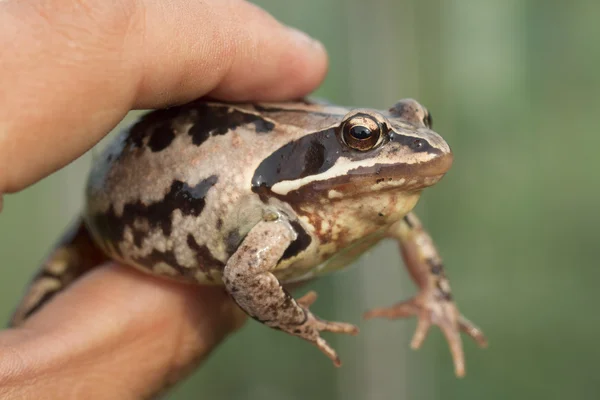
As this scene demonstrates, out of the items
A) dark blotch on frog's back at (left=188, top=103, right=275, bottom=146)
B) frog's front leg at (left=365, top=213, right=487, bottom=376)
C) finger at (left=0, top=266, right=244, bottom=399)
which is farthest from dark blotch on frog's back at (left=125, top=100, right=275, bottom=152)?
frog's front leg at (left=365, top=213, right=487, bottom=376)

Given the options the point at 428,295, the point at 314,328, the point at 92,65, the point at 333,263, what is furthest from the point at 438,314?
the point at 92,65

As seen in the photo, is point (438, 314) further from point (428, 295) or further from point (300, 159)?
point (300, 159)

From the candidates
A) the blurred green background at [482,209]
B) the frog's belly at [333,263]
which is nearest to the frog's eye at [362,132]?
the frog's belly at [333,263]

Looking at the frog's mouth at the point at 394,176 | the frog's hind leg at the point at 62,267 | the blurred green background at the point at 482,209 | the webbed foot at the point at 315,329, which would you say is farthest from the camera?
the blurred green background at the point at 482,209

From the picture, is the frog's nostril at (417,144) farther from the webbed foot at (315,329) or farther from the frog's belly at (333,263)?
the webbed foot at (315,329)

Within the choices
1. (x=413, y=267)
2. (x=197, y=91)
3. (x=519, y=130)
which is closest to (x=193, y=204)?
(x=197, y=91)

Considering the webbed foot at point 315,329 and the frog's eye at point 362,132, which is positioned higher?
the frog's eye at point 362,132
